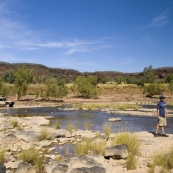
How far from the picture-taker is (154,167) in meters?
7.19

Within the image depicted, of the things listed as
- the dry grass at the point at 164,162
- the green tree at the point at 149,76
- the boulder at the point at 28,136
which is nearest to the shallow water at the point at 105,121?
the boulder at the point at 28,136

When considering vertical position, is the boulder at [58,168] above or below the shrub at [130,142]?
below

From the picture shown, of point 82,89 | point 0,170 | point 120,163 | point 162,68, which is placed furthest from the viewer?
point 162,68

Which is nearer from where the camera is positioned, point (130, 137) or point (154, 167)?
point (154, 167)

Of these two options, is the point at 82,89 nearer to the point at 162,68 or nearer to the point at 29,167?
the point at 29,167

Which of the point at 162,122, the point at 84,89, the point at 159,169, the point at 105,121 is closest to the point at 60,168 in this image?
the point at 159,169

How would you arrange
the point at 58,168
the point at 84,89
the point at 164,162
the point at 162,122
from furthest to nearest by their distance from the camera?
1. the point at 84,89
2. the point at 162,122
3. the point at 164,162
4. the point at 58,168

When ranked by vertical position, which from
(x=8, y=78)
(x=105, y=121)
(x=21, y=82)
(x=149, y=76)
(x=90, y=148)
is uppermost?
(x=149, y=76)

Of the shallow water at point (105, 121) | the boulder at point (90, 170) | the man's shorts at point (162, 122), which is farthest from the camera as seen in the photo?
the man's shorts at point (162, 122)

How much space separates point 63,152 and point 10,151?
2.25 metres

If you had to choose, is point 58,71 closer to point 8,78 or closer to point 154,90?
point 8,78

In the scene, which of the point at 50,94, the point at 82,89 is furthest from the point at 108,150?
the point at 82,89

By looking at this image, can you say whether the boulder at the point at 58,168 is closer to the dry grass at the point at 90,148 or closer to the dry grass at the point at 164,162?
the dry grass at the point at 90,148

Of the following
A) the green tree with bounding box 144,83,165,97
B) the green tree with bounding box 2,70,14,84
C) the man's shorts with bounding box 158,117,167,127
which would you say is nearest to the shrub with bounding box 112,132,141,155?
the man's shorts with bounding box 158,117,167,127
